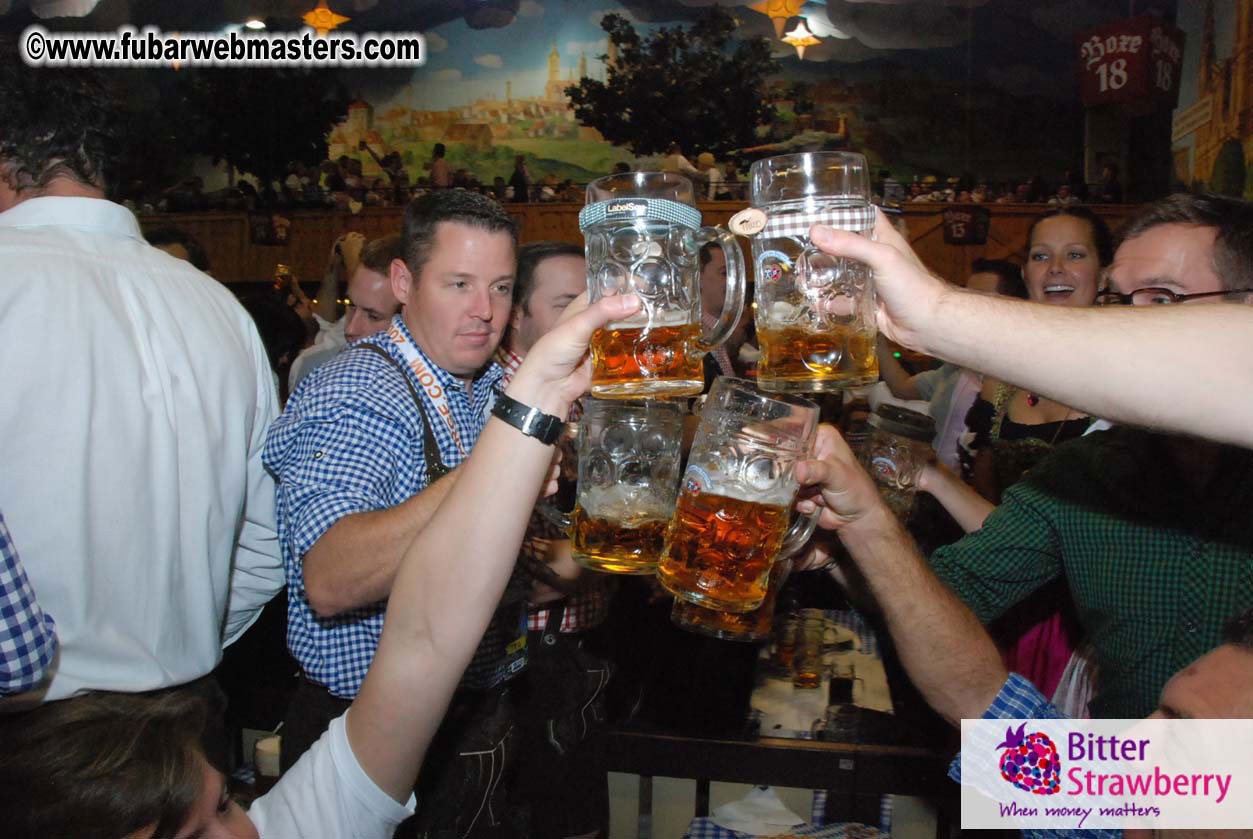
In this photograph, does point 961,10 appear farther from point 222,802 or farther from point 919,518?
point 222,802

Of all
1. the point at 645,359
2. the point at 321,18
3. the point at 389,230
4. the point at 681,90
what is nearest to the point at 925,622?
the point at 645,359

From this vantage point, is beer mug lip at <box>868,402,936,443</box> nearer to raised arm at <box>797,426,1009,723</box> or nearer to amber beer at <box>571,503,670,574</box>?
raised arm at <box>797,426,1009,723</box>

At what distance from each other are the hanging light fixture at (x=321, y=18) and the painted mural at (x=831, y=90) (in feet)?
3.47

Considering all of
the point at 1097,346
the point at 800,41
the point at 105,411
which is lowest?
the point at 105,411

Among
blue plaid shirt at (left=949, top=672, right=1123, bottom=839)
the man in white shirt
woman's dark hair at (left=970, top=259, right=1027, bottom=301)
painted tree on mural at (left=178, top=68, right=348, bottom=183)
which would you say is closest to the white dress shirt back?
the man in white shirt

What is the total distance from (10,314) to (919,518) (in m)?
2.24

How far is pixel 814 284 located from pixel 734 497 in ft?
0.85

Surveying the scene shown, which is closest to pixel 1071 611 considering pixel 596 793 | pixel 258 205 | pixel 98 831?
pixel 596 793

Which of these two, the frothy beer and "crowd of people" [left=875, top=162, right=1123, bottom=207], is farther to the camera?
"crowd of people" [left=875, top=162, right=1123, bottom=207]

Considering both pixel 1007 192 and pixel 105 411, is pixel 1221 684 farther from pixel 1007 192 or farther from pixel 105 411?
pixel 1007 192

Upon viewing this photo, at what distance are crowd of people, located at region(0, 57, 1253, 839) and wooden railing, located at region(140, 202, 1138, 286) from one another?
29.7 ft

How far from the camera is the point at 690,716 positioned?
1.65 meters

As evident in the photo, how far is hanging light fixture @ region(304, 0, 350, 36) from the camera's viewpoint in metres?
15.9

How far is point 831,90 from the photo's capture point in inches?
621
